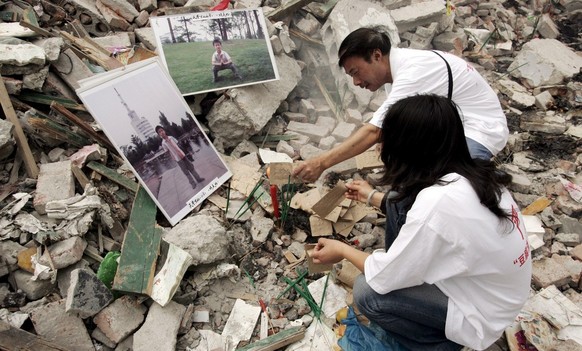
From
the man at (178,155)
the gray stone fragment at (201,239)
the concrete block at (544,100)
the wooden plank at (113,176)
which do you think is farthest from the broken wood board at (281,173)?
the concrete block at (544,100)

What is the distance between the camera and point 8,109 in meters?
3.34

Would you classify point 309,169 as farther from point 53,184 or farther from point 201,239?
point 53,184

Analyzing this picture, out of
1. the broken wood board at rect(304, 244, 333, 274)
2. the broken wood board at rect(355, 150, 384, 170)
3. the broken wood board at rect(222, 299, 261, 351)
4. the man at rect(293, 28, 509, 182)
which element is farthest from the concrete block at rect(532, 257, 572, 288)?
the broken wood board at rect(222, 299, 261, 351)

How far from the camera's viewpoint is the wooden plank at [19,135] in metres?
3.34

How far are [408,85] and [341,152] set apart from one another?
633 millimetres

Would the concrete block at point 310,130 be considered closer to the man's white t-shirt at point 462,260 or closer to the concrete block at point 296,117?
the concrete block at point 296,117

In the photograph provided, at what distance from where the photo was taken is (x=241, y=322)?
2.95 metres

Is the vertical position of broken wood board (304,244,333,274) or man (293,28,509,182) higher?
man (293,28,509,182)

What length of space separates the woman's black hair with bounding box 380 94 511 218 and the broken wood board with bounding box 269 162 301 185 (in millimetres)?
1383

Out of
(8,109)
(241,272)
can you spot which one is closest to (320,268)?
(241,272)

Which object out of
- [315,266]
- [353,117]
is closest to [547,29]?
[353,117]

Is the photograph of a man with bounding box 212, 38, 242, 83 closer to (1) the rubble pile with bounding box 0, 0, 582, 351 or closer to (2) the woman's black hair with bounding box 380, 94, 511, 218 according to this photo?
(1) the rubble pile with bounding box 0, 0, 582, 351

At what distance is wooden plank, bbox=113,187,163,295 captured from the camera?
110 inches

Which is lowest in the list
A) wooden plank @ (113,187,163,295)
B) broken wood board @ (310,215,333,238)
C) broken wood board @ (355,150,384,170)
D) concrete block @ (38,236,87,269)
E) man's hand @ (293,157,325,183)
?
broken wood board @ (355,150,384,170)
